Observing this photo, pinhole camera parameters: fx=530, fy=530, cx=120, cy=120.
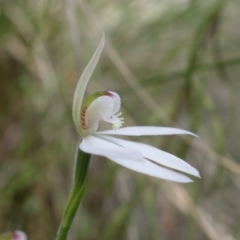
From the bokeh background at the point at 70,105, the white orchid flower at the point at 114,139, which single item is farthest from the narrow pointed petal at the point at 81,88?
the bokeh background at the point at 70,105

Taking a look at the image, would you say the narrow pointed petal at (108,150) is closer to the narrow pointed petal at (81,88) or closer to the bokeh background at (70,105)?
the narrow pointed petal at (81,88)

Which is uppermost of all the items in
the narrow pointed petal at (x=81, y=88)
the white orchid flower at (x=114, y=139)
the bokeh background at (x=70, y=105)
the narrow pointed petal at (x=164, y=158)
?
the narrow pointed petal at (x=81, y=88)

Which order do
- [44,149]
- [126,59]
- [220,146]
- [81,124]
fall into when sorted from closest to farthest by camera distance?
[81,124] → [220,146] → [44,149] → [126,59]

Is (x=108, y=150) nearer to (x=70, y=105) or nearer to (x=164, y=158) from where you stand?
(x=164, y=158)

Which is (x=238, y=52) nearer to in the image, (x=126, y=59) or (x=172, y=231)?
(x=126, y=59)

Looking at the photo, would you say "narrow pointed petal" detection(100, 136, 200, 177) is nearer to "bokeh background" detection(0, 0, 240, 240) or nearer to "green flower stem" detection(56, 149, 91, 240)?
"green flower stem" detection(56, 149, 91, 240)

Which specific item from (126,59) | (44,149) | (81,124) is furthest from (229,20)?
(81,124)

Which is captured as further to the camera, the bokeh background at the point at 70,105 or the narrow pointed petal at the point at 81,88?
the bokeh background at the point at 70,105
